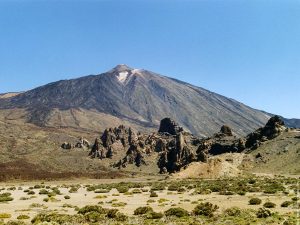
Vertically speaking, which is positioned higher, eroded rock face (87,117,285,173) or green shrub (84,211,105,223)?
eroded rock face (87,117,285,173)

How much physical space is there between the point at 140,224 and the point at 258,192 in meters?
31.6

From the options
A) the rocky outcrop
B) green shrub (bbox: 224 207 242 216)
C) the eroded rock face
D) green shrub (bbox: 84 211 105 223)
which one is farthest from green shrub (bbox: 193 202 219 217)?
the rocky outcrop

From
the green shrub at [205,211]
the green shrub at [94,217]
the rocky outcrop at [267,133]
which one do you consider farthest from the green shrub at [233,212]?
the rocky outcrop at [267,133]

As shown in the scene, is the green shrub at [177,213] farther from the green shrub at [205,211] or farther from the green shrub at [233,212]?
the green shrub at [233,212]

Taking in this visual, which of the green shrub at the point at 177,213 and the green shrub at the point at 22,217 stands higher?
the green shrub at the point at 177,213

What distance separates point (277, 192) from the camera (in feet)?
184

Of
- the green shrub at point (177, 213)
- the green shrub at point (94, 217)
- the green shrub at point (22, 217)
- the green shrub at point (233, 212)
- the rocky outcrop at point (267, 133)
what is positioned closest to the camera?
the green shrub at point (94, 217)

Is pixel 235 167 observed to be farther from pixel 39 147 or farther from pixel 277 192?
pixel 39 147

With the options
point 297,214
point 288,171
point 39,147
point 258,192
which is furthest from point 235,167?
point 39,147

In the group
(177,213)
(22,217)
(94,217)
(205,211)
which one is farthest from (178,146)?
(22,217)

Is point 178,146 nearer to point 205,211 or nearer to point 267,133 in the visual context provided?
point 267,133

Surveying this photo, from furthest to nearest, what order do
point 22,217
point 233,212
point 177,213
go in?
point 233,212
point 177,213
point 22,217

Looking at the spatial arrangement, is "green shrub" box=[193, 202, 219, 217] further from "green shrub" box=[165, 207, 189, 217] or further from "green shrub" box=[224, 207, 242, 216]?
"green shrub" box=[224, 207, 242, 216]

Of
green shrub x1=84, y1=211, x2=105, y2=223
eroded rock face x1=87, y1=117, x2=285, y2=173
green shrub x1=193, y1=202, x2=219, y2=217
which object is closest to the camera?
green shrub x1=84, y1=211, x2=105, y2=223
